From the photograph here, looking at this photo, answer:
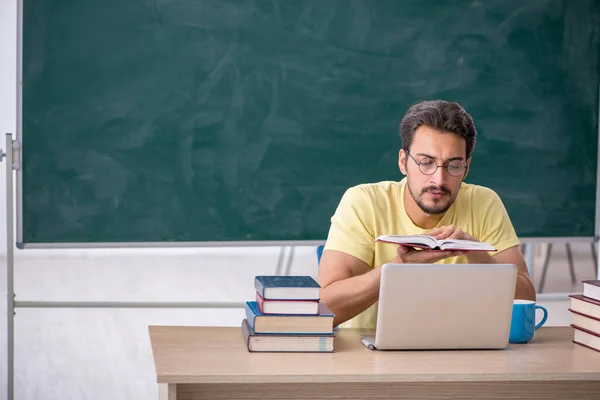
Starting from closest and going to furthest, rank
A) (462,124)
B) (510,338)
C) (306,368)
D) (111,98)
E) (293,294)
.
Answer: (306,368), (293,294), (510,338), (462,124), (111,98)

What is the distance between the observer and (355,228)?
86.3 inches

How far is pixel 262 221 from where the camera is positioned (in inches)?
132

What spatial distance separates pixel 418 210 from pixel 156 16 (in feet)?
5.24

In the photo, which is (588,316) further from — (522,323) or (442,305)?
(442,305)

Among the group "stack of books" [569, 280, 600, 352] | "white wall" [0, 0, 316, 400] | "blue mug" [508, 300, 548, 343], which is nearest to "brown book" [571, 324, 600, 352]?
"stack of books" [569, 280, 600, 352]

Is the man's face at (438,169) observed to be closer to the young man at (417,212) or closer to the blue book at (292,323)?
the young man at (417,212)

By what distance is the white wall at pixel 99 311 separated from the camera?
407 cm

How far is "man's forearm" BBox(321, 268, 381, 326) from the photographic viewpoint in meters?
1.95

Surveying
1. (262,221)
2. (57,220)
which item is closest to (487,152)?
(262,221)

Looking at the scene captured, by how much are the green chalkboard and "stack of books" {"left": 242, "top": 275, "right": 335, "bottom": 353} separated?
1649 mm

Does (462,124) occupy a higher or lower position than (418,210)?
higher

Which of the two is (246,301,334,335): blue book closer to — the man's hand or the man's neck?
the man's hand

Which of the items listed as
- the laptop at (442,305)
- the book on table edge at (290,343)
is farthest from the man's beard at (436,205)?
the book on table edge at (290,343)

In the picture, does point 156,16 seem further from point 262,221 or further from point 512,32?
point 512,32
